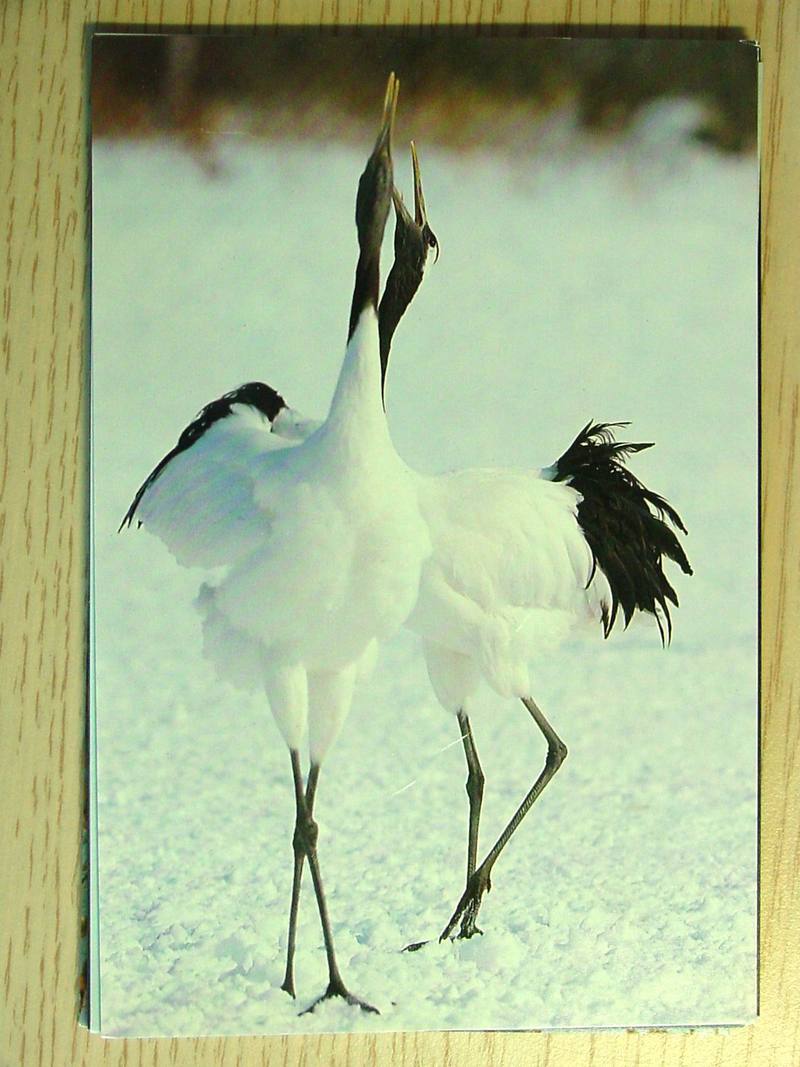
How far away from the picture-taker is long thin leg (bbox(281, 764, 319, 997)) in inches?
30.1

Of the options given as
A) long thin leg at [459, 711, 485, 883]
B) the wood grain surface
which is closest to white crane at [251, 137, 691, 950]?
long thin leg at [459, 711, 485, 883]

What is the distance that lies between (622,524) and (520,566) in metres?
0.09

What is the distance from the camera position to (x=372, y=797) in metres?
0.77

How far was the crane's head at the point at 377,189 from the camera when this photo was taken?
770 millimetres

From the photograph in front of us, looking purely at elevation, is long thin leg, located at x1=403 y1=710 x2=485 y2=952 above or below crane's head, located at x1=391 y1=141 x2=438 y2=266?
below

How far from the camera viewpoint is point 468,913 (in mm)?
772

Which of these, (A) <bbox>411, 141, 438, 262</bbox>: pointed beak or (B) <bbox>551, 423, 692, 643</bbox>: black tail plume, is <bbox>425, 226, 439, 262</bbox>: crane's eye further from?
(B) <bbox>551, 423, 692, 643</bbox>: black tail plume

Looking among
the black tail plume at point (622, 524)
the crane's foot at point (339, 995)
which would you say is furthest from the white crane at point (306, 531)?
the black tail plume at point (622, 524)

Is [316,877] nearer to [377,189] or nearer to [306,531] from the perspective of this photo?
[306,531]

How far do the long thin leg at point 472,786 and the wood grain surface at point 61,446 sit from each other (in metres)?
0.15

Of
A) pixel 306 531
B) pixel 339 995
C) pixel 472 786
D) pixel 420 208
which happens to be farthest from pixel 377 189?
pixel 339 995

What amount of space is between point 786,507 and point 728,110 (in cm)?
31

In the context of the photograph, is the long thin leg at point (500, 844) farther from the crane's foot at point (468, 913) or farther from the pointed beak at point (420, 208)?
the pointed beak at point (420, 208)

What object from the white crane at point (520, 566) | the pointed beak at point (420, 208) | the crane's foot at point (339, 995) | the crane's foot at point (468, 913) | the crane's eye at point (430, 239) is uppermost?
the pointed beak at point (420, 208)
